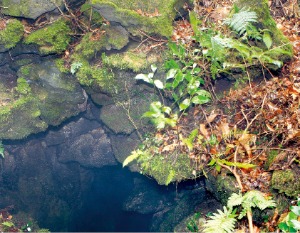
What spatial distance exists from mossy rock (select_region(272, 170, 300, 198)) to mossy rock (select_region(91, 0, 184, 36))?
3.14 metres

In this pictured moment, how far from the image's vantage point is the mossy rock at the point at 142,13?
502cm

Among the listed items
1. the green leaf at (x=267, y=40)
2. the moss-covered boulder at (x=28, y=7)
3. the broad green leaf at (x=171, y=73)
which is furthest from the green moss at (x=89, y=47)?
the green leaf at (x=267, y=40)

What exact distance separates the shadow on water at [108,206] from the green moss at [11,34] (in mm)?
4369

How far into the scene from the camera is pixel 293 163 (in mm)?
3979

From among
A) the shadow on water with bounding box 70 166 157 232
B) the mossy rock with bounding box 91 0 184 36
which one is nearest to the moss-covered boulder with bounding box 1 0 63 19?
the mossy rock with bounding box 91 0 184 36

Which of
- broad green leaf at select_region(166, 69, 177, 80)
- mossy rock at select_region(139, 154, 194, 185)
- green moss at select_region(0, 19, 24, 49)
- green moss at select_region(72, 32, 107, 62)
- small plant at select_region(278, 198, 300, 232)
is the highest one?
green moss at select_region(0, 19, 24, 49)

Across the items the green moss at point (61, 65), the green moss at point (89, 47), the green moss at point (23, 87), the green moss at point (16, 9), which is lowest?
the green moss at point (23, 87)

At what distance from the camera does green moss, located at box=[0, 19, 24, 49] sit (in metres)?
5.31

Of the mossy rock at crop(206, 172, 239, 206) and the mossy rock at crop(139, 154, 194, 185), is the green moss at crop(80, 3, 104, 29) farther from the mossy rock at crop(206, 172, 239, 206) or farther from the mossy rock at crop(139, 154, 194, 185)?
the mossy rock at crop(206, 172, 239, 206)

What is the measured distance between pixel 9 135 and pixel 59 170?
2390 mm

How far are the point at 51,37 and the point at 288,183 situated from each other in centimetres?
490

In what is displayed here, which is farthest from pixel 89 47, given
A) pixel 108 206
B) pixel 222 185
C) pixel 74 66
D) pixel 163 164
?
pixel 108 206

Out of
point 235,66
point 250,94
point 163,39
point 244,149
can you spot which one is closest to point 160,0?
point 163,39

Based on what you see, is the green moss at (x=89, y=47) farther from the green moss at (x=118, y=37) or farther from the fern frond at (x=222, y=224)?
the fern frond at (x=222, y=224)
